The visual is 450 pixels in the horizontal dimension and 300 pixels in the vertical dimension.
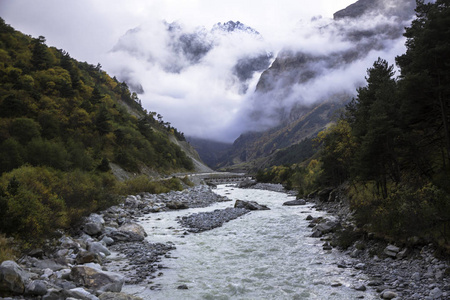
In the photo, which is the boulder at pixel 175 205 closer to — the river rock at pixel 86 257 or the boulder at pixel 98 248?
the boulder at pixel 98 248

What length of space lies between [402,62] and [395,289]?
22.5 m

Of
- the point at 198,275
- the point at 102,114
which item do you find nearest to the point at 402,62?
the point at 198,275

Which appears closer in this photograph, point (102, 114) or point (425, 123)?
point (425, 123)

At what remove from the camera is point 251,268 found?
492 inches

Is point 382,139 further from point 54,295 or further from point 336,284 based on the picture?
point 54,295

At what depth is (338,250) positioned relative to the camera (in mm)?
14453

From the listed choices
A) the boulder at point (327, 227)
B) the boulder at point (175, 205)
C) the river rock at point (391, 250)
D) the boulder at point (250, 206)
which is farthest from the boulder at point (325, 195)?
the river rock at point (391, 250)

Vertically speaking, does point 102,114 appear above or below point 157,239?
above

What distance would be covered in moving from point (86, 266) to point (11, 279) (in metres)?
2.80

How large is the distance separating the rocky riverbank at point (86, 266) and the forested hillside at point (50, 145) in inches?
58.1

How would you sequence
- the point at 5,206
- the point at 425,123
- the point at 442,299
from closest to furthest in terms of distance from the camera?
the point at 442,299
the point at 5,206
the point at 425,123

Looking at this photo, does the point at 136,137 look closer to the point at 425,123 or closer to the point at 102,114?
the point at 102,114

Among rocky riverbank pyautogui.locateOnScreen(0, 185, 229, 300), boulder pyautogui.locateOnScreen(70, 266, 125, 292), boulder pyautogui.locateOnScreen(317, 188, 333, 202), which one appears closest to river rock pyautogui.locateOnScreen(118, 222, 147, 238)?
rocky riverbank pyautogui.locateOnScreen(0, 185, 229, 300)

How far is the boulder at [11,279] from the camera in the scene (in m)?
7.50
